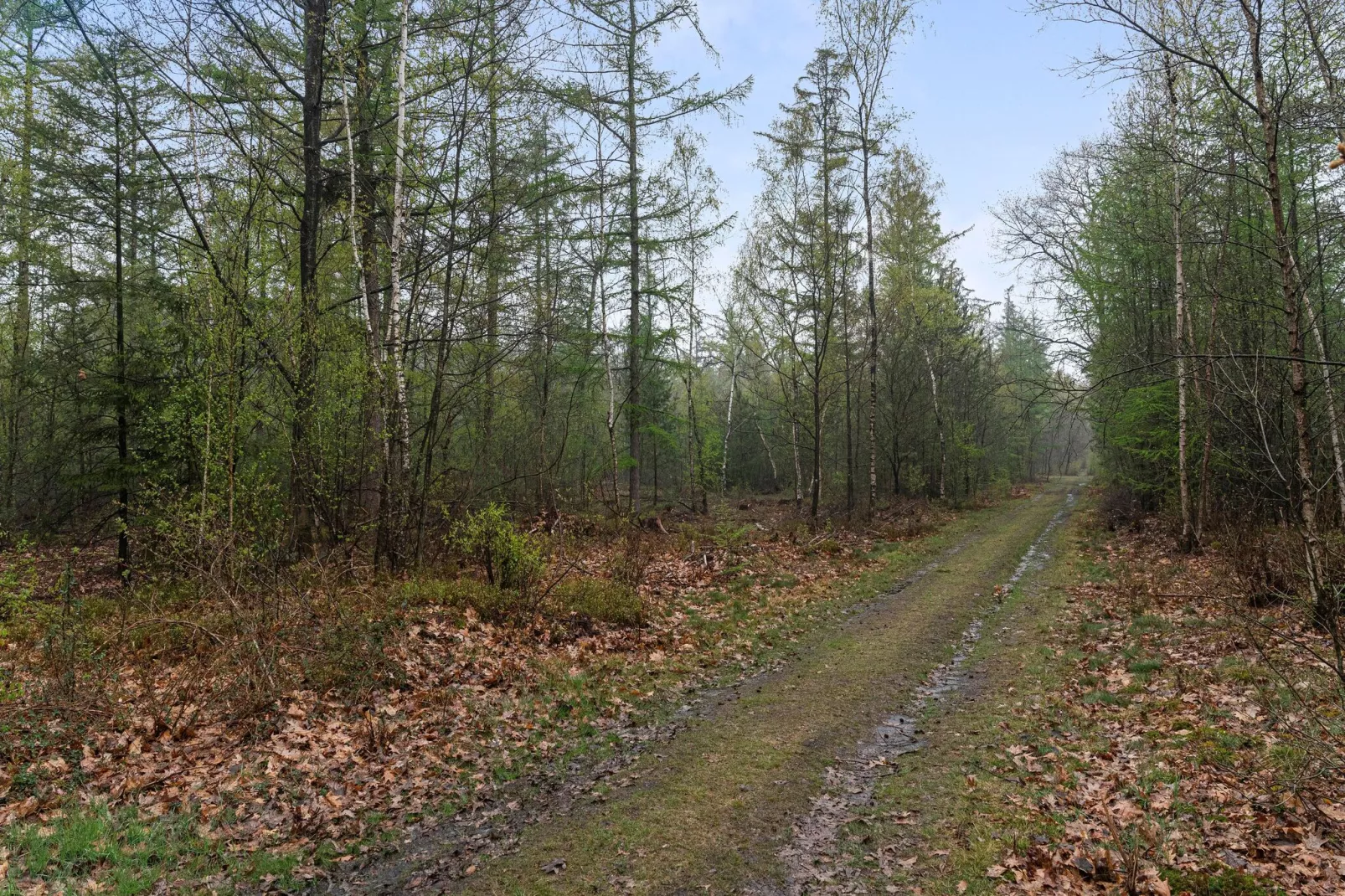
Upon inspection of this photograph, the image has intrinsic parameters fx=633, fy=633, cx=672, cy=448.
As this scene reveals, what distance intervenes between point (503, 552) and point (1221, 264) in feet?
47.7

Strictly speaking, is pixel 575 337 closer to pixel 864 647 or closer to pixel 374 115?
pixel 374 115

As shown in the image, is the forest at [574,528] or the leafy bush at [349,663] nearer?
the forest at [574,528]

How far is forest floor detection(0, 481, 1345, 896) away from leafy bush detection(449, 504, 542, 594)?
953 mm

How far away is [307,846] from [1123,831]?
5.98 m

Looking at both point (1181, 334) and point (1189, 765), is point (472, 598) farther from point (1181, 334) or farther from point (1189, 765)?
point (1181, 334)

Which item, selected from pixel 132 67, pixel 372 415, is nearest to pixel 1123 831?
pixel 372 415

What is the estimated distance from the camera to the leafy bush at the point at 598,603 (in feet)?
33.6

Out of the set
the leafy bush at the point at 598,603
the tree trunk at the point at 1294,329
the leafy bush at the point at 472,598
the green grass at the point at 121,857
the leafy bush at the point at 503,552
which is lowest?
the green grass at the point at 121,857

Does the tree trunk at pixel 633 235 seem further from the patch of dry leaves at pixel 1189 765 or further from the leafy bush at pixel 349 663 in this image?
the patch of dry leaves at pixel 1189 765

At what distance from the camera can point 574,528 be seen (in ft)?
58.2

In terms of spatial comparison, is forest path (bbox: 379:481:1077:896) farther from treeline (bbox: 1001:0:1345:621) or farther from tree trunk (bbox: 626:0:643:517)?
tree trunk (bbox: 626:0:643:517)

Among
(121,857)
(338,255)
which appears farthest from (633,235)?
(121,857)

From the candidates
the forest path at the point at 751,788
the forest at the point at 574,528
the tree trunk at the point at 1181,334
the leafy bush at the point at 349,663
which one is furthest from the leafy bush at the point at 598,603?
the tree trunk at the point at 1181,334

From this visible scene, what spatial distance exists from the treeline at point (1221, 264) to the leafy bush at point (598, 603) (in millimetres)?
7421
